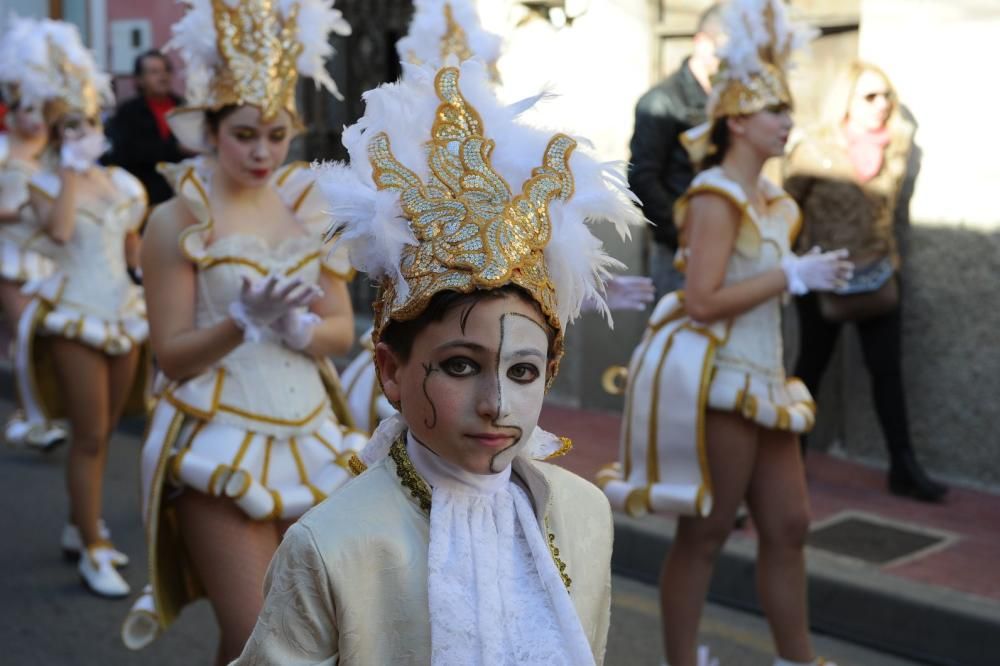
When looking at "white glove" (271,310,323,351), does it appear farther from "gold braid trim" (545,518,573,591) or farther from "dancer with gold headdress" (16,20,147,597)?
"dancer with gold headdress" (16,20,147,597)

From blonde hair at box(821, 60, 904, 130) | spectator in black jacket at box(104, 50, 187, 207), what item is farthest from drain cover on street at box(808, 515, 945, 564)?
spectator in black jacket at box(104, 50, 187, 207)

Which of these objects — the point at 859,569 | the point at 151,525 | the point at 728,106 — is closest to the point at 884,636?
the point at 859,569

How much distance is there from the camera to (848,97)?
698 centimetres

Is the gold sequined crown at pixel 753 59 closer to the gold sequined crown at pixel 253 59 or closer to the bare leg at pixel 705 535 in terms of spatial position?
the bare leg at pixel 705 535

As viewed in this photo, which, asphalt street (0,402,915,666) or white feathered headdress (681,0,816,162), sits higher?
white feathered headdress (681,0,816,162)

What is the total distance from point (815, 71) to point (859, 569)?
3485 mm

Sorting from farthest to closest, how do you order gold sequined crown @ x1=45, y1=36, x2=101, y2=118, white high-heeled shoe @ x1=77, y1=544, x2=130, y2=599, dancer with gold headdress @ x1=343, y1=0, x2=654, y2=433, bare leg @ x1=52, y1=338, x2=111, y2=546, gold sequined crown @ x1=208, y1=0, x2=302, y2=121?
gold sequined crown @ x1=45, y1=36, x2=101, y2=118 → bare leg @ x1=52, y1=338, x2=111, y2=546 → white high-heeled shoe @ x1=77, y1=544, x2=130, y2=599 → dancer with gold headdress @ x1=343, y1=0, x2=654, y2=433 → gold sequined crown @ x1=208, y1=0, x2=302, y2=121

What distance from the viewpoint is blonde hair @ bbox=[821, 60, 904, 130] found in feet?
22.8

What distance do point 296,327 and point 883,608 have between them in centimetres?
274

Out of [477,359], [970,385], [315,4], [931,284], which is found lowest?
[970,385]

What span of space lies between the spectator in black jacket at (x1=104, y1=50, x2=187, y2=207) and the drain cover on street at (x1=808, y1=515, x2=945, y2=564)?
517 centimetres

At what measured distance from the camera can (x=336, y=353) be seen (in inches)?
156

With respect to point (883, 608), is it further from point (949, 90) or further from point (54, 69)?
point (54, 69)

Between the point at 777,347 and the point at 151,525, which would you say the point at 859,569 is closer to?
the point at 777,347
